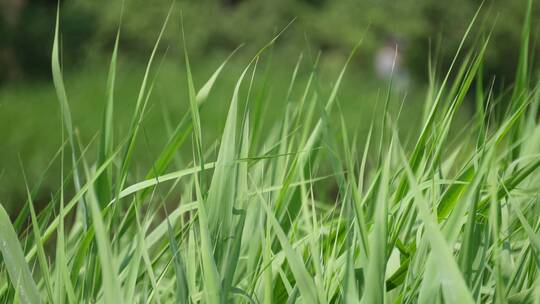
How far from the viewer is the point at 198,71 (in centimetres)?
826

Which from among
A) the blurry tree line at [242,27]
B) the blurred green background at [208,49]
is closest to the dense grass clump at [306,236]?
the blurred green background at [208,49]

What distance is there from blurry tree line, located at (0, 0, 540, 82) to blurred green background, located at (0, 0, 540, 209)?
0.01 metres

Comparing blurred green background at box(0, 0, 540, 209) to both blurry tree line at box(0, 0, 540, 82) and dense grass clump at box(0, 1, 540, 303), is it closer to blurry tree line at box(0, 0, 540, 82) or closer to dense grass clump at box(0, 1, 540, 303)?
blurry tree line at box(0, 0, 540, 82)

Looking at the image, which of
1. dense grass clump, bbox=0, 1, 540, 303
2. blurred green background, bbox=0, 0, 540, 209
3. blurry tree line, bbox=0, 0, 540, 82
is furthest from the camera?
blurry tree line, bbox=0, 0, 540, 82

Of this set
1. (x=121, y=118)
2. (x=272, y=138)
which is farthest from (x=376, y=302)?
(x=121, y=118)

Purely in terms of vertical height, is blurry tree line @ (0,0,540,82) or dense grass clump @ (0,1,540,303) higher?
dense grass clump @ (0,1,540,303)

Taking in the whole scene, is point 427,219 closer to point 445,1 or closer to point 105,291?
point 105,291

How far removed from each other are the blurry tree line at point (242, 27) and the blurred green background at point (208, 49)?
1cm

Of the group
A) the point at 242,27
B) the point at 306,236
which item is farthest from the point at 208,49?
the point at 306,236

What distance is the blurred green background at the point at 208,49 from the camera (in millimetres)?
6250

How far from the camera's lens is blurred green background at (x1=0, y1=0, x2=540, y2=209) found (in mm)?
6250

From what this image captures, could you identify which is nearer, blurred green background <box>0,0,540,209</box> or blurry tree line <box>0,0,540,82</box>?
blurred green background <box>0,0,540,209</box>

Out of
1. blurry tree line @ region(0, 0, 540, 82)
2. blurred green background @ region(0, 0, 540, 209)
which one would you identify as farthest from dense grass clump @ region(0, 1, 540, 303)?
blurry tree line @ region(0, 0, 540, 82)

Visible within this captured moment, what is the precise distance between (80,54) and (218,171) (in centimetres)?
781
